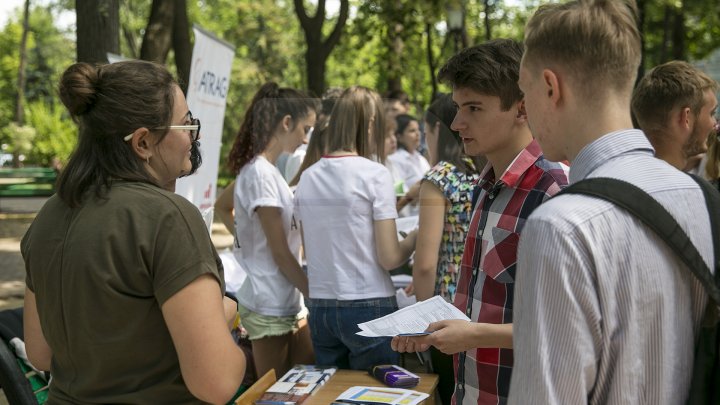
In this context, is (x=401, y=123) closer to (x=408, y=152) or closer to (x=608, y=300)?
(x=408, y=152)

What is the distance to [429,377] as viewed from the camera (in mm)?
3834

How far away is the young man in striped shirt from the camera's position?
129 cm

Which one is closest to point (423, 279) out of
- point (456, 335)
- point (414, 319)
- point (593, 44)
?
point (414, 319)

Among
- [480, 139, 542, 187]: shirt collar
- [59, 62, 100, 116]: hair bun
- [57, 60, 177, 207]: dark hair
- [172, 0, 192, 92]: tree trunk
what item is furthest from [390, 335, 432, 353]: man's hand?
[172, 0, 192, 92]: tree trunk

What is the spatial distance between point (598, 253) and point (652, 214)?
12 cm

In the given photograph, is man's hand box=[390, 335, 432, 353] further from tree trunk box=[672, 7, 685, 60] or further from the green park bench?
tree trunk box=[672, 7, 685, 60]

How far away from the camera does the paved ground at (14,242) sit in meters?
10.0

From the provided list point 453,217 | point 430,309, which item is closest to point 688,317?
point 430,309

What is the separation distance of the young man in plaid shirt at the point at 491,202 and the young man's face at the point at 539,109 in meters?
0.78

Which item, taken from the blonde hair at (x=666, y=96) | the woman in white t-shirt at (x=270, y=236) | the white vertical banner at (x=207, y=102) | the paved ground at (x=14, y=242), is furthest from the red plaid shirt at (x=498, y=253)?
the paved ground at (x=14, y=242)

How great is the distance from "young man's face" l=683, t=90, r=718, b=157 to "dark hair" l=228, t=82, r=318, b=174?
2.27 m

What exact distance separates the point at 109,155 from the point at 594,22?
48.3 inches

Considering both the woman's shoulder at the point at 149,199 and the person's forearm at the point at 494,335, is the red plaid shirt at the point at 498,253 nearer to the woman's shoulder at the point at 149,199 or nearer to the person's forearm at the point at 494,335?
the person's forearm at the point at 494,335

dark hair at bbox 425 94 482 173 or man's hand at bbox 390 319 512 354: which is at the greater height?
dark hair at bbox 425 94 482 173
